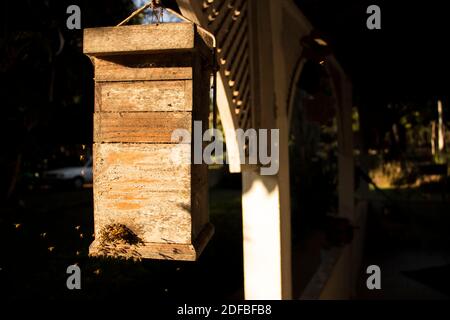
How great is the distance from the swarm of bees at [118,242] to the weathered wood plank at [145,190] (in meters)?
0.02

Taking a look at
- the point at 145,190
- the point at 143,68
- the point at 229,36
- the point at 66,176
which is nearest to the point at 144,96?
the point at 143,68

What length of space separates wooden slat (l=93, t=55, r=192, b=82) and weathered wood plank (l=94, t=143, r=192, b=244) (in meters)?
0.17

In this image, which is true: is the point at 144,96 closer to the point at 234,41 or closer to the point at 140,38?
the point at 140,38

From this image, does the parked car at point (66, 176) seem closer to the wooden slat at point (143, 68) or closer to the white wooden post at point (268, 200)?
the white wooden post at point (268, 200)

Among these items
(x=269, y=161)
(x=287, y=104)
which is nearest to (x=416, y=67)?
(x=287, y=104)

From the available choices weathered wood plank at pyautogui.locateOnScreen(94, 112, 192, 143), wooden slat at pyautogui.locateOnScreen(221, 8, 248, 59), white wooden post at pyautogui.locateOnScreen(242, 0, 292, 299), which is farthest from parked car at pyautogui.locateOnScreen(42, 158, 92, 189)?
weathered wood plank at pyautogui.locateOnScreen(94, 112, 192, 143)

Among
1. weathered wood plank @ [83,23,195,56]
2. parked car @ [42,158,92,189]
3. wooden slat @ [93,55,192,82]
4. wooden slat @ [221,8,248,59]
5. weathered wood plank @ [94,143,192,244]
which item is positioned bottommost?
parked car @ [42,158,92,189]

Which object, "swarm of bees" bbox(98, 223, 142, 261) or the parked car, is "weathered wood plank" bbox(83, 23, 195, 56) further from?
the parked car

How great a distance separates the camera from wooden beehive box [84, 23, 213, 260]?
102 cm

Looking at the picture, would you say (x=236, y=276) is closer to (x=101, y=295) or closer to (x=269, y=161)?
(x=101, y=295)

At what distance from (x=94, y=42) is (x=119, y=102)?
16 cm

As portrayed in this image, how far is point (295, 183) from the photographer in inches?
322

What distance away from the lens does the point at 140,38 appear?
993mm

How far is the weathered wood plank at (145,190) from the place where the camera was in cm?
104
